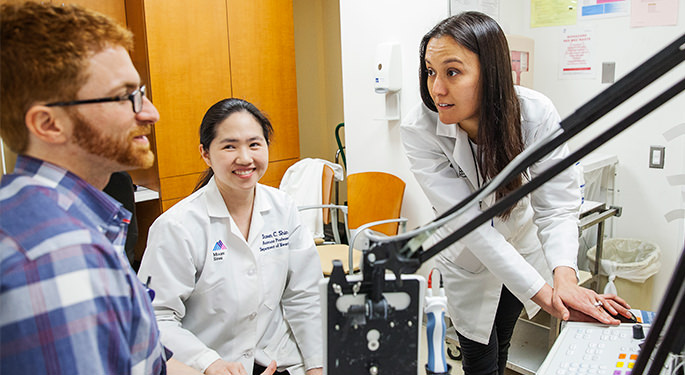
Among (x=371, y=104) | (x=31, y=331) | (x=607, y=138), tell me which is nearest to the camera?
(x=607, y=138)

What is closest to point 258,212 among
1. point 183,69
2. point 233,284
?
point 233,284

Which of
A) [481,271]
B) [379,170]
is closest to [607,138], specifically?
[481,271]

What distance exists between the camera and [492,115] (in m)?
1.36

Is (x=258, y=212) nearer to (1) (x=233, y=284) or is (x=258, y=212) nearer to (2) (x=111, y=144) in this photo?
(1) (x=233, y=284)

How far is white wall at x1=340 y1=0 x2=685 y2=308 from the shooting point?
266 cm

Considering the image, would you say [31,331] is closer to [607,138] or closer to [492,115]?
[607,138]

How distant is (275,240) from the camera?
145cm

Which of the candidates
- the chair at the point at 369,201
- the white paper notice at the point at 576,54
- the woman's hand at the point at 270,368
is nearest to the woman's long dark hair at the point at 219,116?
the woman's hand at the point at 270,368

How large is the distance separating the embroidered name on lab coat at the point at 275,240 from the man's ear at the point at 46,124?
796 mm

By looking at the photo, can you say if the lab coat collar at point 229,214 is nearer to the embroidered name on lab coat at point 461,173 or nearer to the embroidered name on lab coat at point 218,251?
the embroidered name on lab coat at point 218,251

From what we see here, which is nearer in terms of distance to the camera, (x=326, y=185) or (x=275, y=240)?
(x=275, y=240)

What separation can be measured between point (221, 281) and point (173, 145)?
6.88ft

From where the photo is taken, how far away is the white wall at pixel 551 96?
2664 millimetres

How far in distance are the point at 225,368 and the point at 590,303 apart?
849mm
